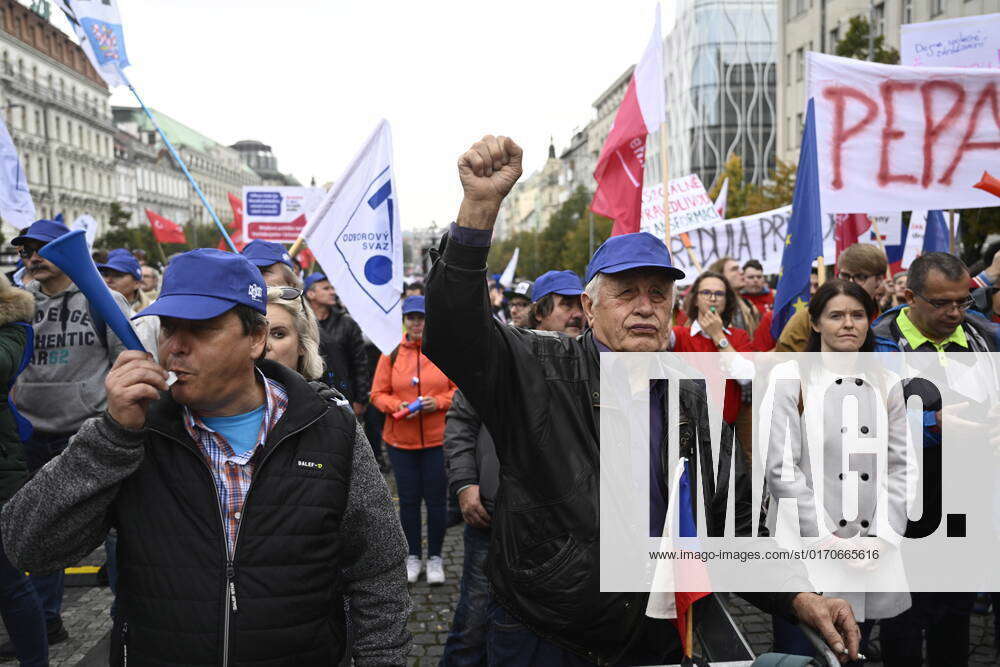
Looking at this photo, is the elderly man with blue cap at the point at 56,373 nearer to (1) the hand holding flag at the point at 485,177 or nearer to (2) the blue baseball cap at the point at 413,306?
(2) the blue baseball cap at the point at 413,306

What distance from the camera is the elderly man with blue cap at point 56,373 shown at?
4.49m

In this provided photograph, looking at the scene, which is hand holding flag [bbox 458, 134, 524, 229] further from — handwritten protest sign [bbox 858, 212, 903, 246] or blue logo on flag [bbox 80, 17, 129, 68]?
handwritten protest sign [bbox 858, 212, 903, 246]

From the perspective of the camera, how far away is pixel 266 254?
14.9ft

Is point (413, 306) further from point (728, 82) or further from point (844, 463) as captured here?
point (728, 82)

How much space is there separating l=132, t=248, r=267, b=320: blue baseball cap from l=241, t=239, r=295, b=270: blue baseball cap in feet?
7.55

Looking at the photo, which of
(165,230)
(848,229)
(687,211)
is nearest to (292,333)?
(848,229)

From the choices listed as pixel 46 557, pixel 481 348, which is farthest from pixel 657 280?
pixel 46 557

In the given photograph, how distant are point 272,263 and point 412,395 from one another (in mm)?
1644

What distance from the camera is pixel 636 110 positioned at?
6688 mm

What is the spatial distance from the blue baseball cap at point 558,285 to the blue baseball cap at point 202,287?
9.05 feet

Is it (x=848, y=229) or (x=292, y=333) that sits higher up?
(x=848, y=229)

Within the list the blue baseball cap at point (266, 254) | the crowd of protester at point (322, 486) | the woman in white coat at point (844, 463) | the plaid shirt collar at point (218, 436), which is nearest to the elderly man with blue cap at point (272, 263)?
the blue baseball cap at point (266, 254)

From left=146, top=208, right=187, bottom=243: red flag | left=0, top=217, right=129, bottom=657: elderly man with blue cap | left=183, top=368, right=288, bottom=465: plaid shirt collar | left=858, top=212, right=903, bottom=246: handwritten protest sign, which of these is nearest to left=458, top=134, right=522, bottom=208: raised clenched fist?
left=183, top=368, right=288, bottom=465: plaid shirt collar

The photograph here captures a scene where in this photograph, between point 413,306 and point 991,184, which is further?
point 413,306
